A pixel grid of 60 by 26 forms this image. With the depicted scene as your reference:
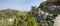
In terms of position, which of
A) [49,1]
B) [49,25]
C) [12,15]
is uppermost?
[49,1]

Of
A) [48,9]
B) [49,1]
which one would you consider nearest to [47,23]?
[48,9]

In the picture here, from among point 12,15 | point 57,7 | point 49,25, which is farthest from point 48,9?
point 12,15

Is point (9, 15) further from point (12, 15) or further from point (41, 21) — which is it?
point (41, 21)

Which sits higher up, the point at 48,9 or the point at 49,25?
the point at 48,9

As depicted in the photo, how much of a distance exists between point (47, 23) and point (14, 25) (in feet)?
2.01

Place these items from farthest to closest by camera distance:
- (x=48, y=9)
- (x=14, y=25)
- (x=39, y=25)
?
1. (x=48, y=9)
2. (x=39, y=25)
3. (x=14, y=25)

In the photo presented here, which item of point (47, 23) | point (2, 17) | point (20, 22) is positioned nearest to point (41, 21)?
point (47, 23)

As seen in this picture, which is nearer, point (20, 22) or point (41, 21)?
point (20, 22)

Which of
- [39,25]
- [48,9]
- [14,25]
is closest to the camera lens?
[14,25]

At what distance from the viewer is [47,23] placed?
2596 mm

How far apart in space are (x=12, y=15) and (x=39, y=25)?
18.7 inches

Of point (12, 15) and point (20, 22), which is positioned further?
point (12, 15)

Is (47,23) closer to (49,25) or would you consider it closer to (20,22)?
(49,25)

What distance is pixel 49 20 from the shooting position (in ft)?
8.73
